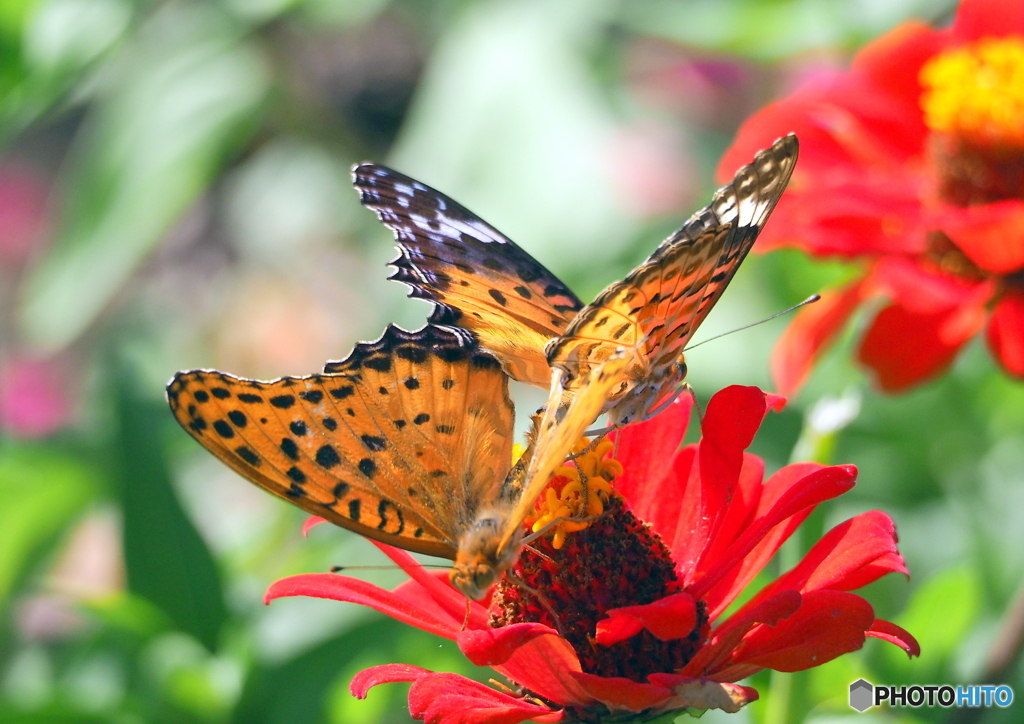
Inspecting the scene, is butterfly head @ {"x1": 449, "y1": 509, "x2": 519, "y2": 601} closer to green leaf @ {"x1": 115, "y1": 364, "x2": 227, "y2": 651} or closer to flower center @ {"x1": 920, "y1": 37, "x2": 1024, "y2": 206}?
green leaf @ {"x1": 115, "y1": 364, "x2": 227, "y2": 651}

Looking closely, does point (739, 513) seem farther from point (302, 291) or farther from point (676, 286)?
point (302, 291)

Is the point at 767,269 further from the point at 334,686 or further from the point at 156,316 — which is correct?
the point at 156,316

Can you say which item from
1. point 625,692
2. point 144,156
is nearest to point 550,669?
point 625,692

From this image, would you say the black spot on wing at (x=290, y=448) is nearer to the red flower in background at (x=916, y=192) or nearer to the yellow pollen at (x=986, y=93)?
the red flower in background at (x=916, y=192)

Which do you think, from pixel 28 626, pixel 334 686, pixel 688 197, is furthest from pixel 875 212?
pixel 28 626

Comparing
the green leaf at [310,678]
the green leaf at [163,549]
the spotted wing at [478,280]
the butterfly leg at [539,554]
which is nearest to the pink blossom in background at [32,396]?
the green leaf at [163,549]

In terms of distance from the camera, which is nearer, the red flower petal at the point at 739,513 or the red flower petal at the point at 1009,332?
the red flower petal at the point at 739,513
